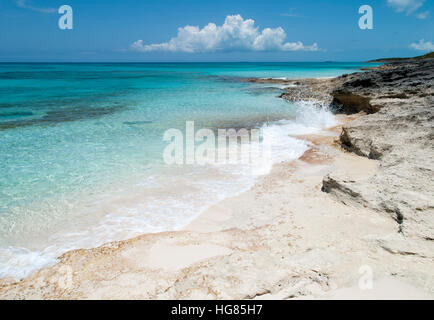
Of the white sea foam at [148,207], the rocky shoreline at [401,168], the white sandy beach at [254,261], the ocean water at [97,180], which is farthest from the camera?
the ocean water at [97,180]

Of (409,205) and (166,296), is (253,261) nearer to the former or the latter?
(166,296)

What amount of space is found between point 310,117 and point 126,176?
38.7 feet

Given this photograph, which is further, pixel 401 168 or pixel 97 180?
pixel 97 180

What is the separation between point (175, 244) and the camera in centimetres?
457

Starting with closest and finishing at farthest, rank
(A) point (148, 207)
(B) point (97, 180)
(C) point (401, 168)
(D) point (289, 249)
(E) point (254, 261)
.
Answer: (E) point (254, 261)
(D) point (289, 249)
(C) point (401, 168)
(A) point (148, 207)
(B) point (97, 180)

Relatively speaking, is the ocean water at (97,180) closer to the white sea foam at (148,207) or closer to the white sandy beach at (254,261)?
the white sea foam at (148,207)

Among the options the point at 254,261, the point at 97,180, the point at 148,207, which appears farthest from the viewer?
the point at 97,180

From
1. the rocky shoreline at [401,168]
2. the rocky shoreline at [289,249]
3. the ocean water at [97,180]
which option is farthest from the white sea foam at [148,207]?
the rocky shoreline at [401,168]

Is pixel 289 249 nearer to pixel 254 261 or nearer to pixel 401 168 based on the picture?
pixel 254 261

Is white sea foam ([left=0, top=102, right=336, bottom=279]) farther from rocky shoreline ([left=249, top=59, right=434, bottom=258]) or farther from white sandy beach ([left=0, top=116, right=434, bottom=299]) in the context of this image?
rocky shoreline ([left=249, top=59, right=434, bottom=258])

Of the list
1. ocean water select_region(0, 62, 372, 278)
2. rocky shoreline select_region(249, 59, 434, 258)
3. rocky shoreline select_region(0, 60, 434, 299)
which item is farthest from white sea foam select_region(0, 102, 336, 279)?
rocky shoreline select_region(249, 59, 434, 258)

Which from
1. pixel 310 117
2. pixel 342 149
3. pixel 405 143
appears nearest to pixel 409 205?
pixel 405 143

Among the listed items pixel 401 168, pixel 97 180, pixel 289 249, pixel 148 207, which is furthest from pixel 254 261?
pixel 97 180

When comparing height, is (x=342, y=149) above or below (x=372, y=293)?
above
